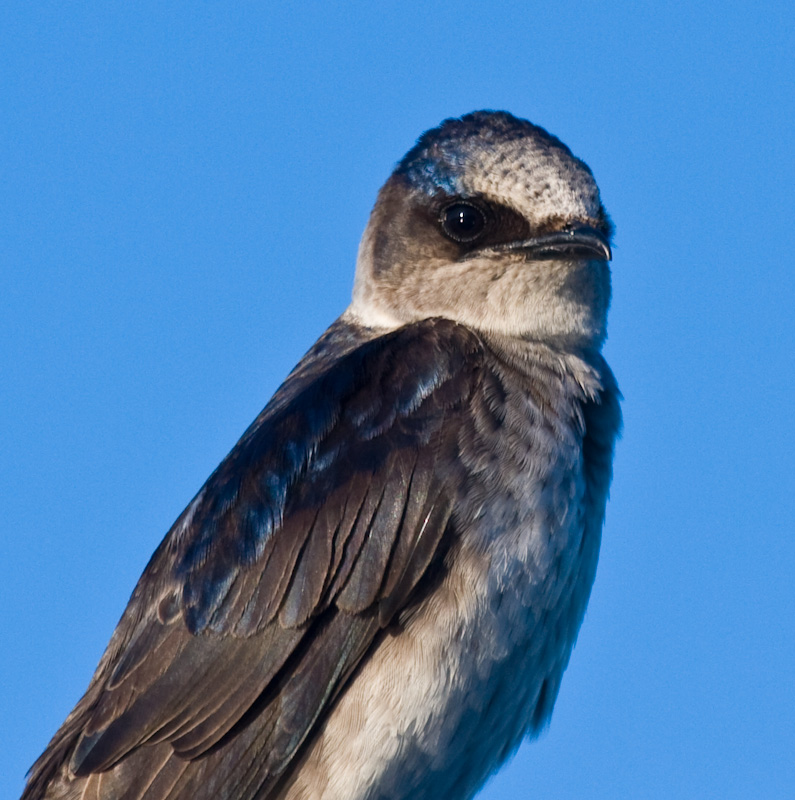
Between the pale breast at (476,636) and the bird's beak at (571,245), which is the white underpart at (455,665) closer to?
the pale breast at (476,636)

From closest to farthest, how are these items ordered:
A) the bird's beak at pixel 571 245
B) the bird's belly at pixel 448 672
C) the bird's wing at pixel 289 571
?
the bird's belly at pixel 448 672 → the bird's wing at pixel 289 571 → the bird's beak at pixel 571 245

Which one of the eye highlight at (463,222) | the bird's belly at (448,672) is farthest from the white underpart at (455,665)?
the eye highlight at (463,222)

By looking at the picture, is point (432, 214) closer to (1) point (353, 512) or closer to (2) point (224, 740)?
Result: (1) point (353, 512)

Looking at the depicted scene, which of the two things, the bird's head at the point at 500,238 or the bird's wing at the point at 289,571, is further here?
the bird's head at the point at 500,238

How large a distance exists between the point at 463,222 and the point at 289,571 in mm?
1880

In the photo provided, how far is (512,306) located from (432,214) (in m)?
0.68

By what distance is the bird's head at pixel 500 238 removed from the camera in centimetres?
632

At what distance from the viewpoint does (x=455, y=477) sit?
18.7 ft


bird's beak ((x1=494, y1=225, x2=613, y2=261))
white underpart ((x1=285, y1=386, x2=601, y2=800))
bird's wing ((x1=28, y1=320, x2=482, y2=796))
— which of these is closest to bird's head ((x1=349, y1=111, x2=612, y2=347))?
bird's beak ((x1=494, y1=225, x2=613, y2=261))

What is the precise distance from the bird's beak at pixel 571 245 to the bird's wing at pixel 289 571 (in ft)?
1.76

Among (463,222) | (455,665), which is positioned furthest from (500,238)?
(455,665)

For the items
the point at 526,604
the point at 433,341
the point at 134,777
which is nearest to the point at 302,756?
the point at 134,777

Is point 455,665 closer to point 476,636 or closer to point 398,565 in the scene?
point 476,636

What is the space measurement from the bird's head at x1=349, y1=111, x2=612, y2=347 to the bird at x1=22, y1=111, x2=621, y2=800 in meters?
0.01
